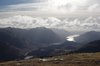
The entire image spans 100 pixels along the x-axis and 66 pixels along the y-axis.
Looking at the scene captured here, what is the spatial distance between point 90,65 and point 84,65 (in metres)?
4.28

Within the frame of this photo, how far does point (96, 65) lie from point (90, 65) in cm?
442

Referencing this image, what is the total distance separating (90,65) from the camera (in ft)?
553

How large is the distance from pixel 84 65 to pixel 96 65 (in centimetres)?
854

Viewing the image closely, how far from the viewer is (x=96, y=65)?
Result: 169 meters

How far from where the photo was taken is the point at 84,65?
169750mm
